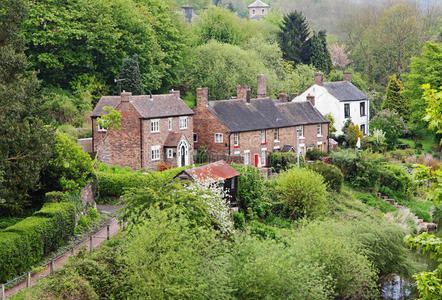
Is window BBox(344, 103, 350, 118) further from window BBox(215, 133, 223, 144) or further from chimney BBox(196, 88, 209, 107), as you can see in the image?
chimney BBox(196, 88, 209, 107)

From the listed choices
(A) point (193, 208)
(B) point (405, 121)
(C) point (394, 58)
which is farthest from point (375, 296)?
(C) point (394, 58)

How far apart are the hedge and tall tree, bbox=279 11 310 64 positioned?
6270 cm

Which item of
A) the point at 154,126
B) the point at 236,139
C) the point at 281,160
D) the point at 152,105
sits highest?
the point at 152,105

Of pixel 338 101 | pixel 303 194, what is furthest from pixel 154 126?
pixel 338 101

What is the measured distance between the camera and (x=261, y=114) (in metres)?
58.3

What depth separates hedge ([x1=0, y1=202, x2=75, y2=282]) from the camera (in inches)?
1054

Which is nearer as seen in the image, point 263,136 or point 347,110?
point 263,136

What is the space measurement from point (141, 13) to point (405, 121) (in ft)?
112

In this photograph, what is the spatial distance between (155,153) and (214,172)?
35.7ft

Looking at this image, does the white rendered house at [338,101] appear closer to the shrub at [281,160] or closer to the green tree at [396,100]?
the green tree at [396,100]

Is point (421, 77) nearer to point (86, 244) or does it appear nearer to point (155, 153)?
point (155, 153)

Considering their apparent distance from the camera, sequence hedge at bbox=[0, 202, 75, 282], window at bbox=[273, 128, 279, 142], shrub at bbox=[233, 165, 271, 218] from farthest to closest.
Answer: window at bbox=[273, 128, 279, 142] < shrub at bbox=[233, 165, 271, 218] < hedge at bbox=[0, 202, 75, 282]

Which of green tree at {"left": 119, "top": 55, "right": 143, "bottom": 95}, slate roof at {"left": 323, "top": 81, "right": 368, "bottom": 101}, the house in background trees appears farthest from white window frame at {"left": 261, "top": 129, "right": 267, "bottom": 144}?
the house in background trees

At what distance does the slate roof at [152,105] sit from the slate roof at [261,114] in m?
3.59
